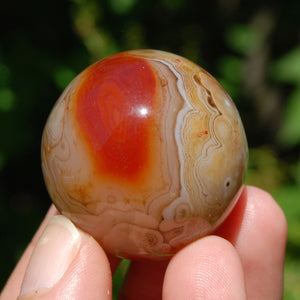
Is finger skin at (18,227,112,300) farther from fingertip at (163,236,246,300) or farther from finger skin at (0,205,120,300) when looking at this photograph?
fingertip at (163,236,246,300)

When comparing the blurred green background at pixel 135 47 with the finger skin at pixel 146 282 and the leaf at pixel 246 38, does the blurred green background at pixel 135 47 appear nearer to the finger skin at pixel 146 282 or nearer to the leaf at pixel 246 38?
the leaf at pixel 246 38

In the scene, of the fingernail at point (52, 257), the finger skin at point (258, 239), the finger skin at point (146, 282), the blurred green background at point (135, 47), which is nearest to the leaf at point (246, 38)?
the blurred green background at point (135, 47)

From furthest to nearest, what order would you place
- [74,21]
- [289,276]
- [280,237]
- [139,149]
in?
[74,21] → [289,276] → [280,237] → [139,149]

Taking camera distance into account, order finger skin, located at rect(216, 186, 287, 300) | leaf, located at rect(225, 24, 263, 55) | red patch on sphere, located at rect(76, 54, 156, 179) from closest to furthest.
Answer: red patch on sphere, located at rect(76, 54, 156, 179) < finger skin, located at rect(216, 186, 287, 300) < leaf, located at rect(225, 24, 263, 55)

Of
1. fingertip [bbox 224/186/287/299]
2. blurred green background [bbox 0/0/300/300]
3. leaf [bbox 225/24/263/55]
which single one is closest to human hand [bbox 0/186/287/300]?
fingertip [bbox 224/186/287/299]

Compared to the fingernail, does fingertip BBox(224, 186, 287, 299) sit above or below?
below

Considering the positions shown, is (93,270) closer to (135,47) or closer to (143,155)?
(143,155)

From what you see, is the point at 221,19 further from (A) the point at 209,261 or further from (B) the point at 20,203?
(A) the point at 209,261

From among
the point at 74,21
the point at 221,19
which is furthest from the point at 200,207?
the point at 221,19
